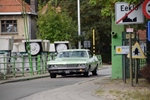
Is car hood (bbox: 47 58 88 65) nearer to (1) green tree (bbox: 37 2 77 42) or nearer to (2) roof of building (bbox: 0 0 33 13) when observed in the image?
(1) green tree (bbox: 37 2 77 42)

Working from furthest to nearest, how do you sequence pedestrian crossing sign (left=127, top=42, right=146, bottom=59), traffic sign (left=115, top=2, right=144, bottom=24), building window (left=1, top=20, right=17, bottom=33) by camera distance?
1. building window (left=1, top=20, right=17, bottom=33)
2. pedestrian crossing sign (left=127, top=42, right=146, bottom=59)
3. traffic sign (left=115, top=2, right=144, bottom=24)

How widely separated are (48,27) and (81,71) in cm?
2521

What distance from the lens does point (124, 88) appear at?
639 inches

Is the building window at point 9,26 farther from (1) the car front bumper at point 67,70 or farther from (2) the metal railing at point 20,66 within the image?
(1) the car front bumper at point 67,70

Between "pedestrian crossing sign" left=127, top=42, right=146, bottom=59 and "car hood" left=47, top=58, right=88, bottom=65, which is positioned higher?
"pedestrian crossing sign" left=127, top=42, right=146, bottom=59

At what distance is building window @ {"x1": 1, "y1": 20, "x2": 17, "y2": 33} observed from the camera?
5691 cm

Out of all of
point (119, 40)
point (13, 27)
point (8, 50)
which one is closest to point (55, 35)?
point (13, 27)

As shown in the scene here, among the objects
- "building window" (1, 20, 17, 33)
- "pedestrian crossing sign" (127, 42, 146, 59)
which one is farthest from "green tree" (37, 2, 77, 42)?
"pedestrian crossing sign" (127, 42, 146, 59)

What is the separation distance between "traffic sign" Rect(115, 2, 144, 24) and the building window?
136 ft

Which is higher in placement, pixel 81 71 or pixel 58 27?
pixel 58 27

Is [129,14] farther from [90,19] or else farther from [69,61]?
[90,19]

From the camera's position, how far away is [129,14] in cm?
1605

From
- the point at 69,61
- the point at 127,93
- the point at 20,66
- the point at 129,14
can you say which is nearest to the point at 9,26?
the point at 20,66

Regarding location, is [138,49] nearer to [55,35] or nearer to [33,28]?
[55,35]
